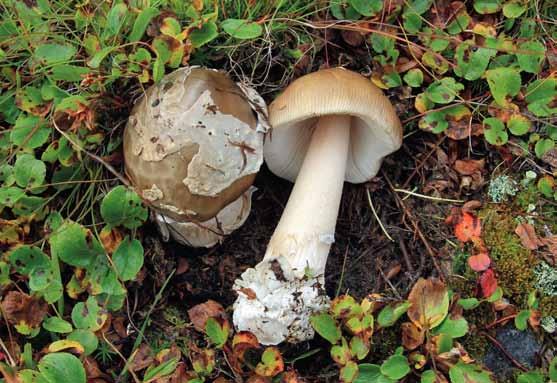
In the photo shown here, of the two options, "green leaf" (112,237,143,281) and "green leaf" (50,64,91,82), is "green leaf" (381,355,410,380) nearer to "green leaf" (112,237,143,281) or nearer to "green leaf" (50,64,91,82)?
"green leaf" (112,237,143,281)

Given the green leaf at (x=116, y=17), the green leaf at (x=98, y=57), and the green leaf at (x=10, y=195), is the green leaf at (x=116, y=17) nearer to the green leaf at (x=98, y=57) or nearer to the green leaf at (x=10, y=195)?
the green leaf at (x=98, y=57)

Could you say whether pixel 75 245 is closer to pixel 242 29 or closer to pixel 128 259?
pixel 128 259

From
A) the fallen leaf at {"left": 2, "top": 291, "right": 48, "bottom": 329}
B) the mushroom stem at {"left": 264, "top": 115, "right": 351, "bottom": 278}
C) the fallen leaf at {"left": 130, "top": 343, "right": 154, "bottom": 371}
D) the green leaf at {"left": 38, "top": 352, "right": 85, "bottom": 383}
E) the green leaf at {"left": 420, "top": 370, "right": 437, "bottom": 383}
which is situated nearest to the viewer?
the green leaf at {"left": 38, "top": 352, "right": 85, "bottom": 383}

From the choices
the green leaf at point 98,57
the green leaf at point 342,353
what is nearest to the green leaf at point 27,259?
the green leaf at point 98,57

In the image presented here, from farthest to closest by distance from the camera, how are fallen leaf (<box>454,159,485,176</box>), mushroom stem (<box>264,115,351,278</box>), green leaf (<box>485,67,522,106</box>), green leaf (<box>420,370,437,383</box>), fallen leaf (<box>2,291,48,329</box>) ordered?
fallen leaf (<box>454,159,485,176</box>)
green leaf (<box>485,67,522,106</box>)
mushroom stem (<box>264,115,351,278</box>)
fallen leaf (<box>2,291,48,329</box>)
green leaf (<box>420,370,437,383</box>)

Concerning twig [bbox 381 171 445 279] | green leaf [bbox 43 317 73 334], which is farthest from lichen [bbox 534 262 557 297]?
green leaf [bbox 43 317 73 334]

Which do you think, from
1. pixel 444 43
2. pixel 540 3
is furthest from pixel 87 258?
pixel 540 3
